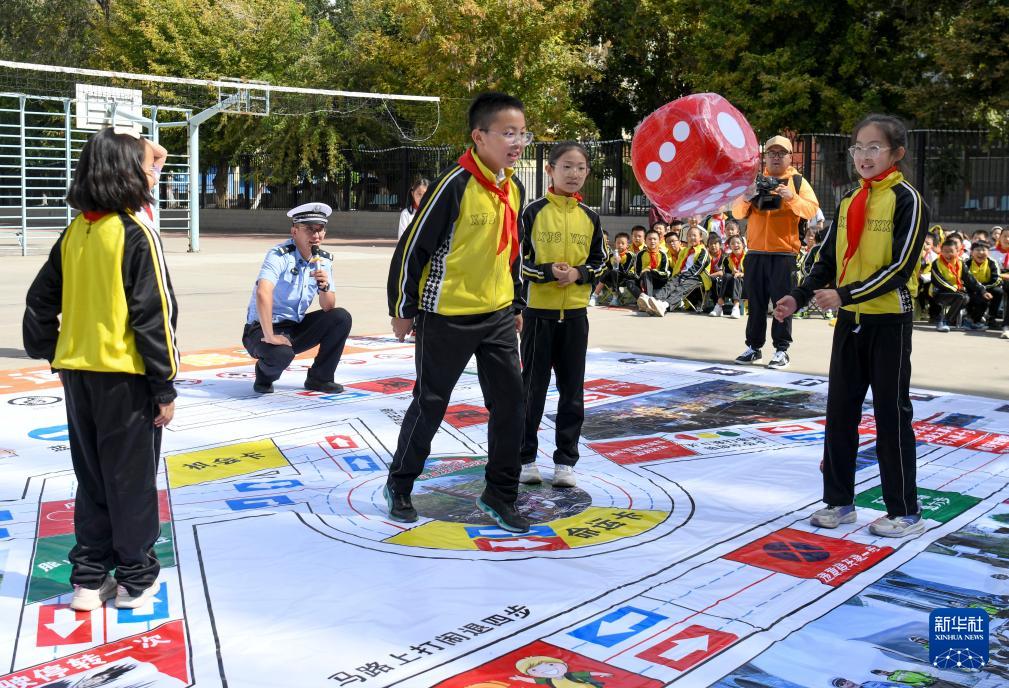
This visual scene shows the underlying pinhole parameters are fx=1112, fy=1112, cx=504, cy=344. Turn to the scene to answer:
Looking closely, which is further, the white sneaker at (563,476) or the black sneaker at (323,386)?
the black sneaker at (323,386)

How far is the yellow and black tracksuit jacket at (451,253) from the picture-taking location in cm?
441

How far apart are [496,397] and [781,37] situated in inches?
873

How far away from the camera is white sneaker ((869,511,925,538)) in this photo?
14.8 feet

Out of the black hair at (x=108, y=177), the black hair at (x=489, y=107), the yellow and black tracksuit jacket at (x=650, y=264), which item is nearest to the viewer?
the black hair at (x=108, y=177)

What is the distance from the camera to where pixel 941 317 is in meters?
11.8

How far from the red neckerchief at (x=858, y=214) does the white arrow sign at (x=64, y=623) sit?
127 inches

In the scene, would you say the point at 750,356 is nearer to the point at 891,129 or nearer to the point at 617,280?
the point at 617,280

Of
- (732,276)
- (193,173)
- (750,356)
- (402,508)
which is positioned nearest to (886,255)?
(402,508)

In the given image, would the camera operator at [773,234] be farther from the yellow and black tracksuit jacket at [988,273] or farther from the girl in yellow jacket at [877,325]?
the girl in yellow jacket at [877,325]

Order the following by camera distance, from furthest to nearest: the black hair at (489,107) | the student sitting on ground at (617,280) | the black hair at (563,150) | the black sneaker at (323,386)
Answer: the student sitting on ground at (617,280)
the black sneaker at (323,386)
the black hair at (563,150)
the black hair at (489,107)

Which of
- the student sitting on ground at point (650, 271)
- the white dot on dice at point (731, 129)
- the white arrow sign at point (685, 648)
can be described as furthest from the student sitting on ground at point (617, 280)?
the white arrow sign at point (685, 648)

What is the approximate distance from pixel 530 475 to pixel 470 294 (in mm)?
1195

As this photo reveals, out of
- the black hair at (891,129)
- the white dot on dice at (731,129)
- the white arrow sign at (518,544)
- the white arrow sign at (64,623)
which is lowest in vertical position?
the white arrow sign at (64,623)

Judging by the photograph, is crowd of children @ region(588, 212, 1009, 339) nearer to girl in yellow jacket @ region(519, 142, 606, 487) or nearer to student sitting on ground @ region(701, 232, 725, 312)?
student sitting on ground @ region(701, 232, 725, 312)
